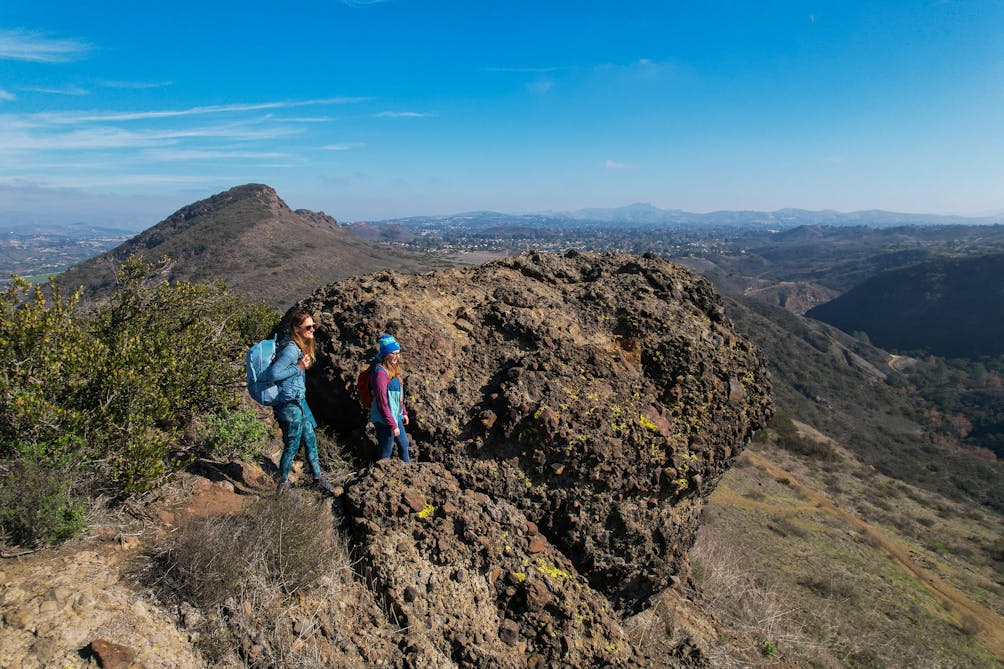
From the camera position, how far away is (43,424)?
3.52 meters

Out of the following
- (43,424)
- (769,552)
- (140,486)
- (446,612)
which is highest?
(43,424)

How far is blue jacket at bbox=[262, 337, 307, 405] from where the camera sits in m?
4.17

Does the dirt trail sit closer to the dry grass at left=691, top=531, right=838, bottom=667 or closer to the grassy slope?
the grassy slope

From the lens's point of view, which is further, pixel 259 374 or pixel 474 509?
pixel 474 509

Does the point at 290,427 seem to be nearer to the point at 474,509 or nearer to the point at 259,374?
the point at 259,374

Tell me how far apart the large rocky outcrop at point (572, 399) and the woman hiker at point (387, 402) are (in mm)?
253

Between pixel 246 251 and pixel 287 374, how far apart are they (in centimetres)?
7152

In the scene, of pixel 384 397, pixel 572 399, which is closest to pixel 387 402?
pixel 384 397

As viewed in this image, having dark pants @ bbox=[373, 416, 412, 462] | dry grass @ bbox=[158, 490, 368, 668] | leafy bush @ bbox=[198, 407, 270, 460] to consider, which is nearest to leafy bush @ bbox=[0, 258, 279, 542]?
leafy bush @ bbox=[198, 407, 270, 460]

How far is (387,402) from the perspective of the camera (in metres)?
4.45

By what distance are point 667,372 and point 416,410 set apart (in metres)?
2.97

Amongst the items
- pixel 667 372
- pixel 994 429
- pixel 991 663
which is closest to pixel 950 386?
pixel 994 429

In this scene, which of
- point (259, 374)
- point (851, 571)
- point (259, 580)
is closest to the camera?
point (259, 580)

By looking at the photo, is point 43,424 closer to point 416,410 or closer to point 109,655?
point 109,655
